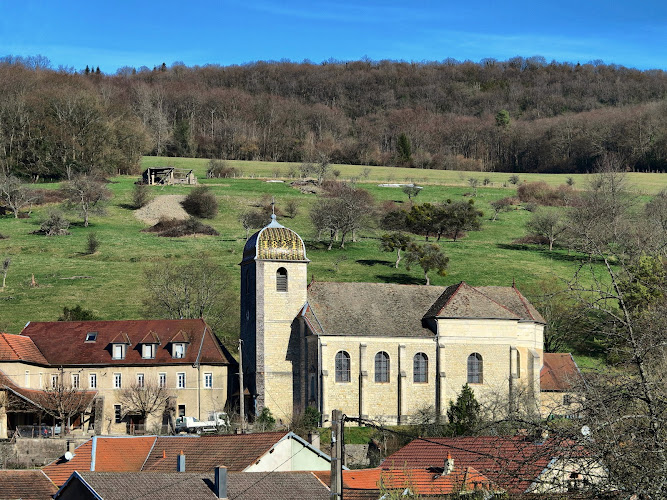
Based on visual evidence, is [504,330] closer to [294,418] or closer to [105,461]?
[294,418]

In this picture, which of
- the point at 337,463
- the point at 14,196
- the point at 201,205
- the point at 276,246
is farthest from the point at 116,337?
the point at 14,196

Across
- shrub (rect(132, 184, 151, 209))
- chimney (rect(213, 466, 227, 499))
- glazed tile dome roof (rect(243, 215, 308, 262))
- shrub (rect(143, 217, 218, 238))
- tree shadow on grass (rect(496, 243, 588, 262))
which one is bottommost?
chimney (rect(213, 466, 227, 499))

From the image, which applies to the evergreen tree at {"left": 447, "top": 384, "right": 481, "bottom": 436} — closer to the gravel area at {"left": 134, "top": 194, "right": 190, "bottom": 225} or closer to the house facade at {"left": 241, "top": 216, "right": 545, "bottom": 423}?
the house facade at {"left": 241, "top": 216, "right": 545, "bottom": 423}

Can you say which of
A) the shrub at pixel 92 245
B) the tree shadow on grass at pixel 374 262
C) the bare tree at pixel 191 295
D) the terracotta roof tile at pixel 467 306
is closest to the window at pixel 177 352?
the bare tree at pixel 191 295

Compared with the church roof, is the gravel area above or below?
above

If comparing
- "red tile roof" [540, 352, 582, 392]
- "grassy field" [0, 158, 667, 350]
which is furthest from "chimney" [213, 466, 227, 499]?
"grassy field" [0, 158, 667, 350]

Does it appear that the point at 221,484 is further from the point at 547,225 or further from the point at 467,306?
the point at 547,225
